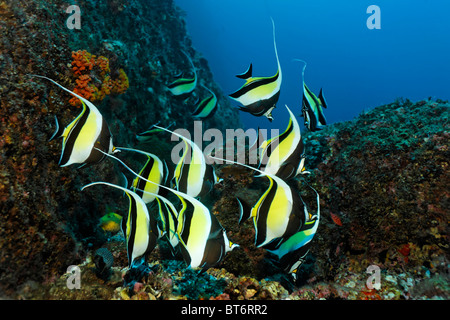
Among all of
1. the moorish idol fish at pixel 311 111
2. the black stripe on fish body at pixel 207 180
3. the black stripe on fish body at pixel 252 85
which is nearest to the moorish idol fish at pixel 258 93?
the black stripe on fish body at pixel 252 85

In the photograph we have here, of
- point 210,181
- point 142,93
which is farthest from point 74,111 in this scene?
point 142,93

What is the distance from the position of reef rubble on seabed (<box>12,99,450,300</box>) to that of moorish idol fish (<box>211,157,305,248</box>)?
0.95m

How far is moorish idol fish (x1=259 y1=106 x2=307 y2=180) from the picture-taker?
1986 mm

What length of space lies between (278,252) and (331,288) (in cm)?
111

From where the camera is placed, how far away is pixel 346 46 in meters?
97.4

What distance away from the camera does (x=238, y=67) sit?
3821 inches

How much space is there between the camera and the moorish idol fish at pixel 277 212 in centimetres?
172

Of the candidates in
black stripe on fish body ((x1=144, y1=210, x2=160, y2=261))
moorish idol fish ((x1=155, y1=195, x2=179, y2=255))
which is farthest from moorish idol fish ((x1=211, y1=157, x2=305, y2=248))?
black stripe on fish body ((x1=144, y1=210, x2=160, y2=261))

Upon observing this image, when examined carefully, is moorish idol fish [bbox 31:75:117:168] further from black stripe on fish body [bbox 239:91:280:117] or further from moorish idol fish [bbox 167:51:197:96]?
moorish idol fish [bbox 167:51:197:96]

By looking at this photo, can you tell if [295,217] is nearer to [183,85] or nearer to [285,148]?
[285,148]

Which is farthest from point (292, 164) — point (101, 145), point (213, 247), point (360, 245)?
point (360, 245)

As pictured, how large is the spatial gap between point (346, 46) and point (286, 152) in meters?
117

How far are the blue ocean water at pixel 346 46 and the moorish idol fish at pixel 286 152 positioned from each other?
78.4 m

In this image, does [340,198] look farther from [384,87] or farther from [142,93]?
[384,87]
